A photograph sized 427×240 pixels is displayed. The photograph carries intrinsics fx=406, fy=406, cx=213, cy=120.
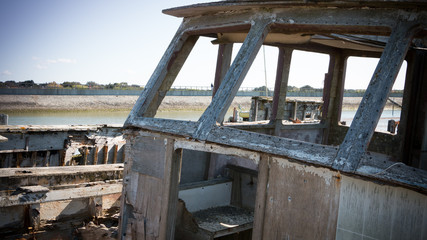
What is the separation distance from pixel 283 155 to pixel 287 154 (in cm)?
4

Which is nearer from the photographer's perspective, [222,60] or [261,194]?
[261,194]

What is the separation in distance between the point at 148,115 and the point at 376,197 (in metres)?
3.03

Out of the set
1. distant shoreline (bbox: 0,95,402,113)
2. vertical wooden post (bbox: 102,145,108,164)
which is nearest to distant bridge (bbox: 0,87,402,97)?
distant shoreline (bbox: 0,95,402,113)

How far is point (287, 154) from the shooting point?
3.61 m

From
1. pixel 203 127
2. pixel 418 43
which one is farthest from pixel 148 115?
pixel 418 43

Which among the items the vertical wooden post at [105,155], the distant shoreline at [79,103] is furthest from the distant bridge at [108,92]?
the vertical wooden post at [105,155]

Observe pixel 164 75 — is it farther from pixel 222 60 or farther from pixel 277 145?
pixel 222 60

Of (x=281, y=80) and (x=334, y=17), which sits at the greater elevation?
(x=334, y=17)

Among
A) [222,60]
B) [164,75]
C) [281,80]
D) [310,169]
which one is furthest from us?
[281,80]

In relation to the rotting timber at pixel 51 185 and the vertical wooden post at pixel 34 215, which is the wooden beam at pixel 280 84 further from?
the vertical wooden post at pixel 34 215

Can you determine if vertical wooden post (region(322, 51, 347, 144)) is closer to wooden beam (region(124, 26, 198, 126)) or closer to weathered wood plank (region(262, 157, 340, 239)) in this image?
wooden beam (region(124, 26, 198, 126))

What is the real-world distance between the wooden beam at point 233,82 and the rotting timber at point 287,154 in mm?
13

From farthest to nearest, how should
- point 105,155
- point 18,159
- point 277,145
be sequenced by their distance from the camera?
point 105,155 → point 18,159 → point 277,145

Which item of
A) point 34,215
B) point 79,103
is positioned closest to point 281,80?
point 34,215
